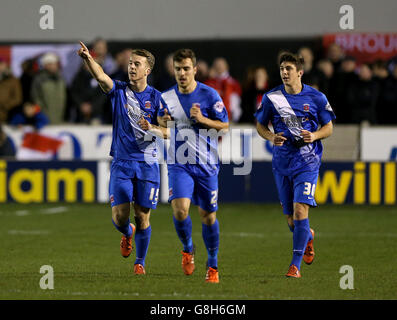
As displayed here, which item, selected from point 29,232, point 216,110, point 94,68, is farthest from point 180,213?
point 29,232

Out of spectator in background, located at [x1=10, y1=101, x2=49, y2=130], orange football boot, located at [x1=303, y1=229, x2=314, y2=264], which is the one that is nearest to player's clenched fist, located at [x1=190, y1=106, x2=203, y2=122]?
orange football boot, located at [x1=303, y1=229, x2=314, y2=264]

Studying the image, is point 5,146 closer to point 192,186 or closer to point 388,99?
point 388,99

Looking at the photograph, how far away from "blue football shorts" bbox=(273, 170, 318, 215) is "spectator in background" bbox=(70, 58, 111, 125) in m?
8.56

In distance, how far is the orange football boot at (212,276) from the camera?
9.09 m

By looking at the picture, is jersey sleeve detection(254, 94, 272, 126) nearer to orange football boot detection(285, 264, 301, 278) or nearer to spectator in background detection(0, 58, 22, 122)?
orange football boot detection(285, 264, 301, 278)

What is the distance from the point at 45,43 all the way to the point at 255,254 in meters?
15.2

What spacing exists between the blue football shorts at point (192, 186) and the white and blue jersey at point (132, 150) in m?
0.40

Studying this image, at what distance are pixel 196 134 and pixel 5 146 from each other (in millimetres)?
9333

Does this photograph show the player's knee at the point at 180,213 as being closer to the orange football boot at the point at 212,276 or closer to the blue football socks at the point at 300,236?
the orange football boot at the point at 212,276

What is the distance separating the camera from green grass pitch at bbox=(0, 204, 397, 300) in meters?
8.56

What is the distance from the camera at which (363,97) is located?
17.2 metres

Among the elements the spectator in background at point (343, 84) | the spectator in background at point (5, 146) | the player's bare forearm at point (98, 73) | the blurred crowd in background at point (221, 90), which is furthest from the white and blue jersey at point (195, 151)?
the spectator in background at point (5, 146)
